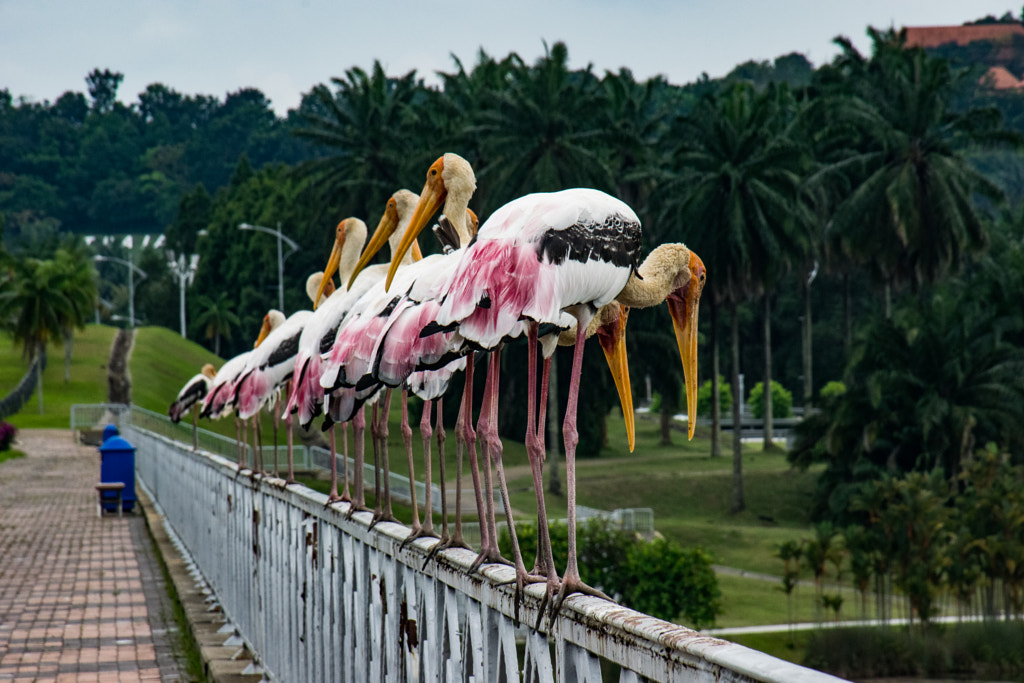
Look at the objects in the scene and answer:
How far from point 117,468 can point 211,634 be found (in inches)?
419

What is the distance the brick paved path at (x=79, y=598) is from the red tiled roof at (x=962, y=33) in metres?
155

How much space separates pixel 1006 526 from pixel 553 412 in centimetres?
1923

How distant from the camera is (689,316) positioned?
178 inches

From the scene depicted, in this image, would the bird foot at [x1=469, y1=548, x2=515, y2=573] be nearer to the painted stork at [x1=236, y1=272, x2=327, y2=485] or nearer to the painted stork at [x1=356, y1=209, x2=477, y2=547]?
the painted stork at [x1=356, y1=209, x2=477, y2=547]

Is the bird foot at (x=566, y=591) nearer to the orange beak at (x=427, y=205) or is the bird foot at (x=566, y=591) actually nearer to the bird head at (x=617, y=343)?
the bird head at (x=617, y=343)

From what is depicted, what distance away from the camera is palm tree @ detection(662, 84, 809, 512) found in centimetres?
4153

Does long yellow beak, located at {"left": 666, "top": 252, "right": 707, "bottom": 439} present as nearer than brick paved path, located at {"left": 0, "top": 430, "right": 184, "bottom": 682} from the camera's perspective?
Yes

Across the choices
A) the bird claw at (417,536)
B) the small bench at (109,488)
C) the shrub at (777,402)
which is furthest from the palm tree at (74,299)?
the bird claw at (417,536)

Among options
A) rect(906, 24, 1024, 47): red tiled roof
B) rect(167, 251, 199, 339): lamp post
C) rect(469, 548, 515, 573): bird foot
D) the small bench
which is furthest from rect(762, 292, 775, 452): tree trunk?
rect(906, 24, 1024, 47): red tiled roof

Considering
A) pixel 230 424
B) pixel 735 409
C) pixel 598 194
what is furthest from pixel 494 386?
pixel 230 424

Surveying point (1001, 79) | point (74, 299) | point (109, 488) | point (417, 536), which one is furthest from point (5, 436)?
point (1001, 79)

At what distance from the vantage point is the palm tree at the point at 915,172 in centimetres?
4188

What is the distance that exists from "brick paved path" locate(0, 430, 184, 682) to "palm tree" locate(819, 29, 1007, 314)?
31.4m

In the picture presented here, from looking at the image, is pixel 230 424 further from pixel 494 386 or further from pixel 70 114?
pixel 70 114
